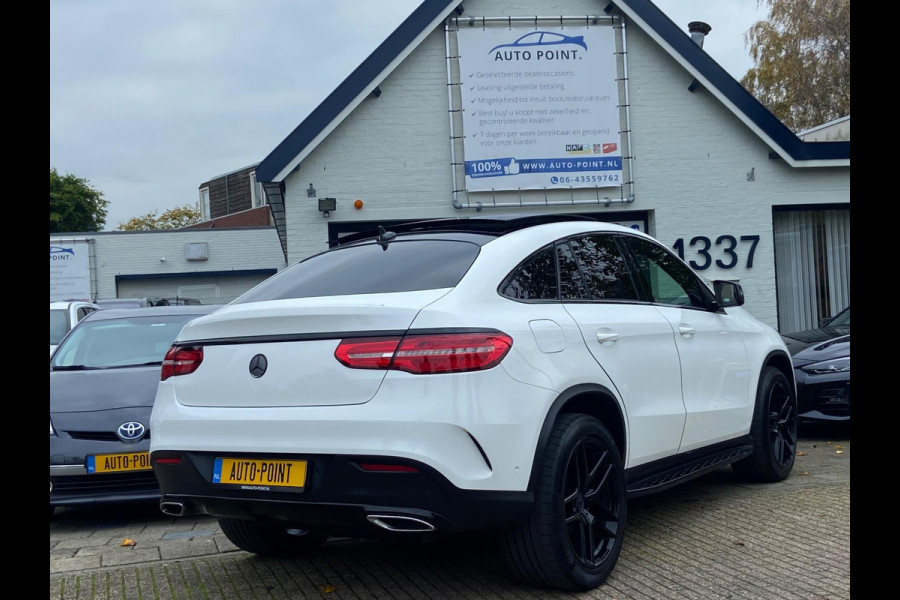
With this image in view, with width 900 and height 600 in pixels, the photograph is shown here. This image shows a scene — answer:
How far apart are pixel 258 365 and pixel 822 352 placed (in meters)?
6.28

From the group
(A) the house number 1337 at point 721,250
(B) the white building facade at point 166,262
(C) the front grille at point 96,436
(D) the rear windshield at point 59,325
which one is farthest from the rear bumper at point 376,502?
(B) the white building facade at point 166,262

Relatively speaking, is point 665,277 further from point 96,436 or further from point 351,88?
point 351,88

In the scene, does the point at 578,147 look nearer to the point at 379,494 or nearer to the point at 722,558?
the point at 722,558

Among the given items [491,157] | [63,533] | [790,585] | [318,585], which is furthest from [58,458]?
[491,157]

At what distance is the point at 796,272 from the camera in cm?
1522

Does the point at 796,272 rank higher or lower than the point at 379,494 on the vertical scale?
higher

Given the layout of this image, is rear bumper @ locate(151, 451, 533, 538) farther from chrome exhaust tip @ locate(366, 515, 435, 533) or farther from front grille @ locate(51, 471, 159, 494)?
front grille @ locate(51, 471, 159, 494)

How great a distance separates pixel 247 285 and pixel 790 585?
25068mm

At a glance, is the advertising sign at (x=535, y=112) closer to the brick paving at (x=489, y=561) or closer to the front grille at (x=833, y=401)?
the front grille at (x=833, y=401)

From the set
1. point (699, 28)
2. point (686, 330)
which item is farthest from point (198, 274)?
point (686, 330)

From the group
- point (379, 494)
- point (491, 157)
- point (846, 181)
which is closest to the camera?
point (379, 494)

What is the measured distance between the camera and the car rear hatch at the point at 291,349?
3.75 m

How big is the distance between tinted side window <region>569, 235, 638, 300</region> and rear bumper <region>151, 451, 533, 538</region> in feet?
4.58

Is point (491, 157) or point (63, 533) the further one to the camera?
point (491, 157)
